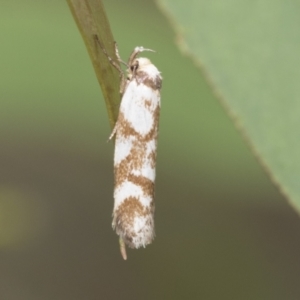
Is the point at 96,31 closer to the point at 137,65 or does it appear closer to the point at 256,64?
the point at 256,64

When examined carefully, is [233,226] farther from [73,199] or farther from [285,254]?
[73,199]

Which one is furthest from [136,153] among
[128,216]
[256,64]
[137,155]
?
[256,64]

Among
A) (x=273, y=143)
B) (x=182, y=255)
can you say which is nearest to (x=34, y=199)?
(x=182, y=255)

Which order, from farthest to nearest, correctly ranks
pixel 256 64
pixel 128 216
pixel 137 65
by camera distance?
pixel 137 65 < pixel 128 216 < pixel 256 64

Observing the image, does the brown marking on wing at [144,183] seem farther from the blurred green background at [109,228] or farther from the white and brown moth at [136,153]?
the blurred green background at [109,228]

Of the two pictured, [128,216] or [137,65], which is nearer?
[128,216]
